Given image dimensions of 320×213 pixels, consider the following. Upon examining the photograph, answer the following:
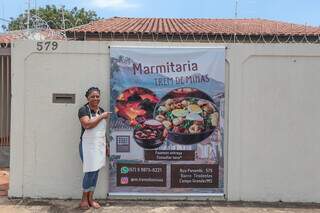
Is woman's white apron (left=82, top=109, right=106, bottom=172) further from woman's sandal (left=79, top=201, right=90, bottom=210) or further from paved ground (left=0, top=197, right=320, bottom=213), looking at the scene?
paved ground (left=0, top=197, right=320, bottom=213)

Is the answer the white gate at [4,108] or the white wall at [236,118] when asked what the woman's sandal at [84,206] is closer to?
the white wall at [236,118]

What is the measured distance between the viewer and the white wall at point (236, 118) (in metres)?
6.89

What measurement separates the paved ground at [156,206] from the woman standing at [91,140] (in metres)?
0.32

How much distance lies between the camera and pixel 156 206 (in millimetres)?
6734

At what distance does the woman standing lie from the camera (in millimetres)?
6395

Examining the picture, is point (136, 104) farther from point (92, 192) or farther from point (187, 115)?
point (92, 192)

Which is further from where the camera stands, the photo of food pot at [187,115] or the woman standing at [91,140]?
the photo of food pot at [187,115]

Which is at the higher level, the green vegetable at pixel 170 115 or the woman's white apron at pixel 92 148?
the green vegetable at pixel 170 115

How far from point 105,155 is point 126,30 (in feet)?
27.2

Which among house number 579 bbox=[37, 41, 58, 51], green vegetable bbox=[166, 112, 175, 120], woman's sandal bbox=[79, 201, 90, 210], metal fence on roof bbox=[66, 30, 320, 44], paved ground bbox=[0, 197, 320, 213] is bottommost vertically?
paved ground bbox=[0, 197, 320, 213]

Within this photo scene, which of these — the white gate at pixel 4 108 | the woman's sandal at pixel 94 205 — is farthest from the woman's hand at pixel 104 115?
the white gate at pixel 4 108

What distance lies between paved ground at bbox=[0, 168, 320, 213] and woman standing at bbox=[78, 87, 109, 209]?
32 centimetres

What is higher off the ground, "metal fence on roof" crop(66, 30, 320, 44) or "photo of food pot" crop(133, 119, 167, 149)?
"metal fence on roof" crop(66, 30, 320, 44)

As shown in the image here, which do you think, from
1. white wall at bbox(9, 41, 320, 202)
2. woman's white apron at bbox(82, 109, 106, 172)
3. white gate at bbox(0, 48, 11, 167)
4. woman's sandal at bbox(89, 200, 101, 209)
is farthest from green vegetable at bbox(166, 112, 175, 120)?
white gate at bbox(0, 48, 11, 167)
